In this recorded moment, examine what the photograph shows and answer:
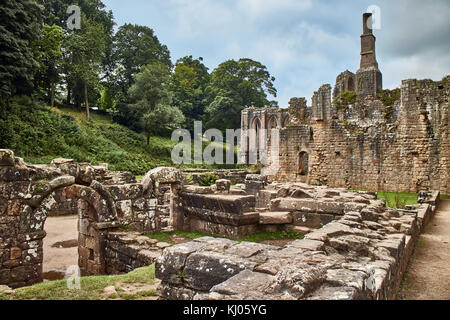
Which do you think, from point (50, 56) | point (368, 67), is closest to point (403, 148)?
point (368, 67)

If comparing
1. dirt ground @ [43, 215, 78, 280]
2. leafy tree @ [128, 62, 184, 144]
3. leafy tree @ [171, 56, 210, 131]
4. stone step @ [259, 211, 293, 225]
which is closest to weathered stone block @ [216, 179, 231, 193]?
stone step @ [259, 211, 293, 225]

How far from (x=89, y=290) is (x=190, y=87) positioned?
168 feet

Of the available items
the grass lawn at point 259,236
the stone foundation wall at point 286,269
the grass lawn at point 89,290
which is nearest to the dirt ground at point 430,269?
the stone foundation wall at point 286,269

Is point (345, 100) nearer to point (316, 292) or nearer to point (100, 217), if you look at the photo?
point (100, 217)

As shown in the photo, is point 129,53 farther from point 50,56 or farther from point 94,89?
point 50,56

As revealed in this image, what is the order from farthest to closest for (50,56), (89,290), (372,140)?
(50,56), (372,140), (89,290)

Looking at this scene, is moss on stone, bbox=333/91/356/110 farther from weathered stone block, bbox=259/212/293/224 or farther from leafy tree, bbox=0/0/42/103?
leafy tree, bbox=0/0/42/103

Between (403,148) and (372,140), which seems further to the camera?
(372,140)

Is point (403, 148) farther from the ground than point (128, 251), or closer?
farther from the ground

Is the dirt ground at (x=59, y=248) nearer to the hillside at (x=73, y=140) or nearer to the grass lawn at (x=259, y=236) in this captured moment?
the grass lawn at (x=259, y=236)

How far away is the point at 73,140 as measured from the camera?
26.4 metres

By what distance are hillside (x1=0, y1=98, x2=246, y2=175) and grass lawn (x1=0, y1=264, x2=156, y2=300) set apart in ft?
58.5

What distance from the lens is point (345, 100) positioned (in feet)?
61.0

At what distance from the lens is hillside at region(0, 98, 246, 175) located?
21.8 meters
